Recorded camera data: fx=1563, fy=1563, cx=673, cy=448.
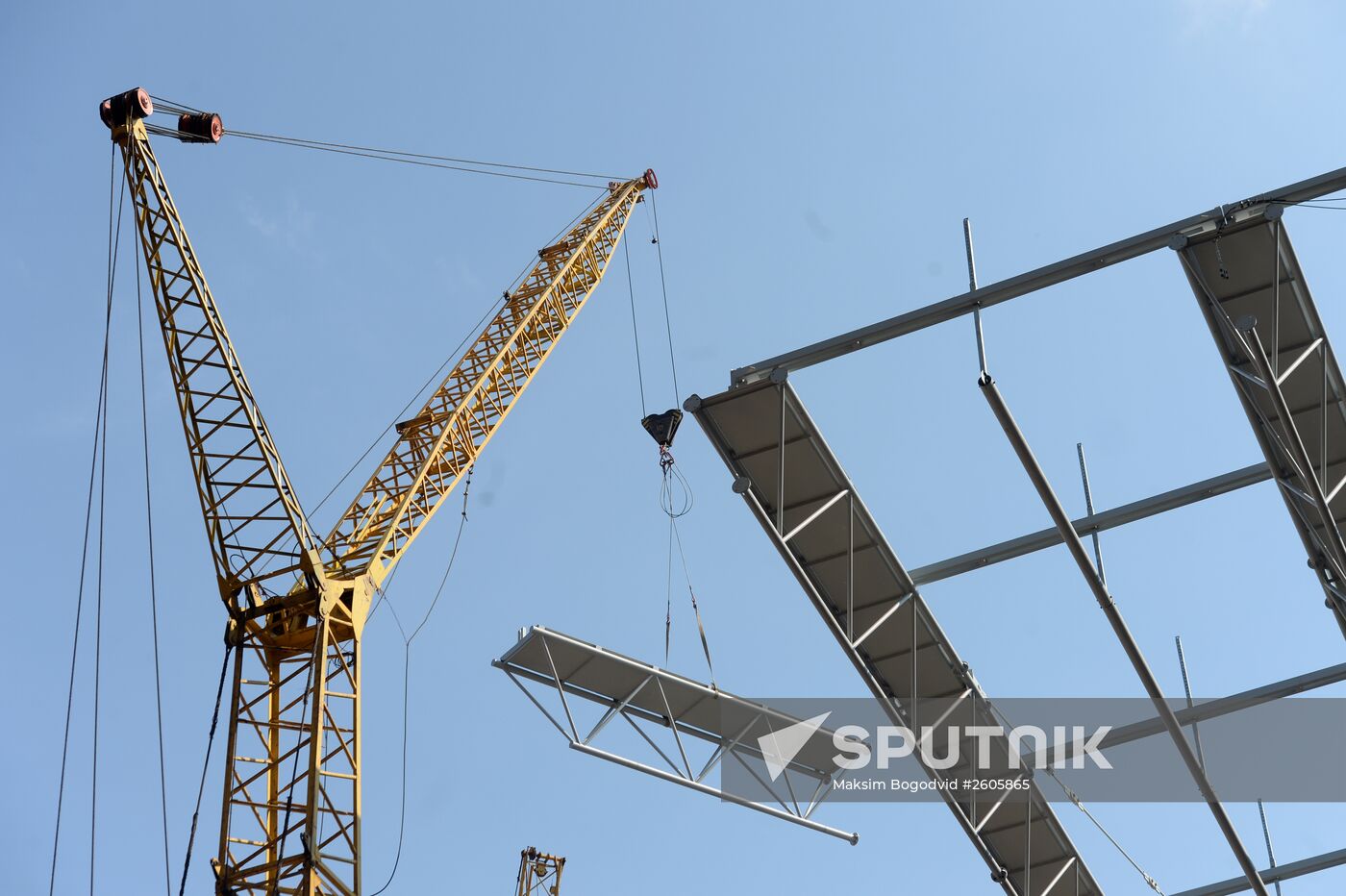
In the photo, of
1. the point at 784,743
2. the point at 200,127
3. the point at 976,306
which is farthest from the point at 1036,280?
the point at 200,127

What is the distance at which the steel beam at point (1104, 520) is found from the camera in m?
21.2

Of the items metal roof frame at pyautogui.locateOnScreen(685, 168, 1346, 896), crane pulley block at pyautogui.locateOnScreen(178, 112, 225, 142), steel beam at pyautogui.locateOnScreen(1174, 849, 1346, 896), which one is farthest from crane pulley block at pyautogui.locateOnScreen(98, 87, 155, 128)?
steel beam at pyautogui.locateOnScreen(1174, 849, 1346, 896)

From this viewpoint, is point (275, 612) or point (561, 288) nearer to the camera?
point (275, 612)

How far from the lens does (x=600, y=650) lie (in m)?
23.3

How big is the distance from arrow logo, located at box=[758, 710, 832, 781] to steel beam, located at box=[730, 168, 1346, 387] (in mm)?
7399

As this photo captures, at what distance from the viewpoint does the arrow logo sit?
24.5 metres

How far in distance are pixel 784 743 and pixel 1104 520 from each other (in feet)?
21.3

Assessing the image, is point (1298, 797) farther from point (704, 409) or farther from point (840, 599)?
point (704, 409)

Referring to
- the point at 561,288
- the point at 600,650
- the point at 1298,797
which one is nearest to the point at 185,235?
the point at 561,288

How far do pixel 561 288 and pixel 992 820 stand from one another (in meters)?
22.8

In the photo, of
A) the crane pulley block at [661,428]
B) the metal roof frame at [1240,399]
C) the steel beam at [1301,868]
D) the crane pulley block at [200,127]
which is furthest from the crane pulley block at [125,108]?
the steel beam at [1301,868]

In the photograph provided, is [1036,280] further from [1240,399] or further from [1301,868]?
[1301,868]

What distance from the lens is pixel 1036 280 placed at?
59.8ft

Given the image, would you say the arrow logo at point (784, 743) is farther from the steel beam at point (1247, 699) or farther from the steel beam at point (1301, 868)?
the steel beam at point (1301, 868)
